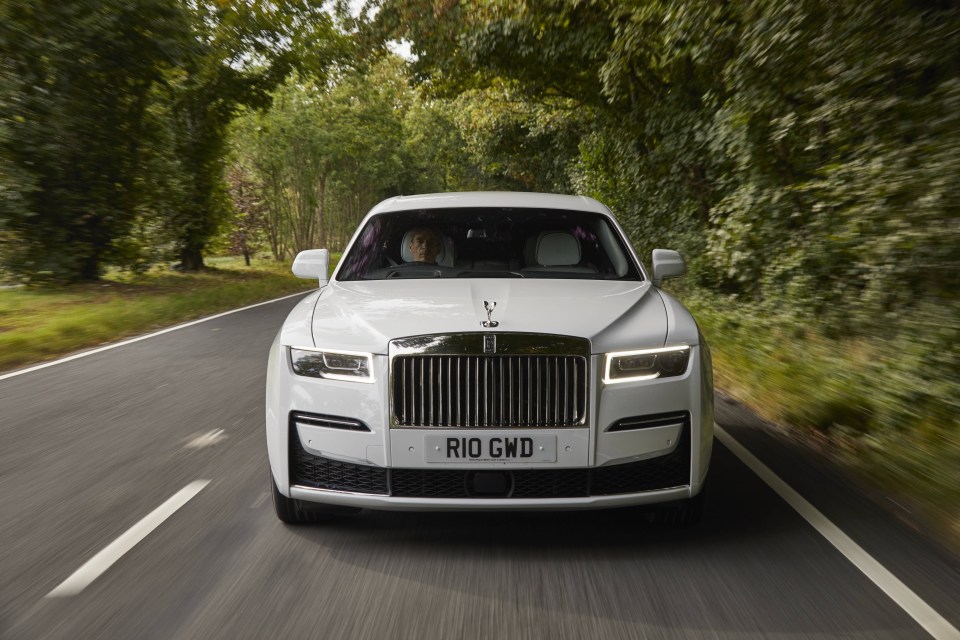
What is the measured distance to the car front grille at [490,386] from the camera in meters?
3.61

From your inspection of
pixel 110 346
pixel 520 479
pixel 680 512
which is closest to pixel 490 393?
pixel 520 479

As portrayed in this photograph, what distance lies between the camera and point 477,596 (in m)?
3.29

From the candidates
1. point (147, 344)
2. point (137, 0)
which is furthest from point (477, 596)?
point (137, 0)

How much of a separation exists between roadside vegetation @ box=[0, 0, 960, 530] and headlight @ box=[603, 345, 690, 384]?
1650 millimetres

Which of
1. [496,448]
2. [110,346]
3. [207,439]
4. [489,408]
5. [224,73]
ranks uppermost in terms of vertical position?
[224,73]

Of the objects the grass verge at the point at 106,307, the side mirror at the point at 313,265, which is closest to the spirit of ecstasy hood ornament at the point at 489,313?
the side mirror at the point at 313,265

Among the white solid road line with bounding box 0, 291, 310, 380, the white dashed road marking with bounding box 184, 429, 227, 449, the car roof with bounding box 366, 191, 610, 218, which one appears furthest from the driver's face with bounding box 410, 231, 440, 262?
the white solid road line with bounding box 0, 291, 310, 380

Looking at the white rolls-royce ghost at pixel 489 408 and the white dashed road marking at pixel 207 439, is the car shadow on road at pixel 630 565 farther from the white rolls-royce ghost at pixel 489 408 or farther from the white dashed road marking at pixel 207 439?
the white dashed road marking at pixel 207 439

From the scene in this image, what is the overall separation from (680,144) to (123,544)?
1315 centimetres

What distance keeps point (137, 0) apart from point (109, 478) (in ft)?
48.0

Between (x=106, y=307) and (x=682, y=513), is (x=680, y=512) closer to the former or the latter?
(x=682, y=513)

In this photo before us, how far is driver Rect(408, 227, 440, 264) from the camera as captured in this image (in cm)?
549

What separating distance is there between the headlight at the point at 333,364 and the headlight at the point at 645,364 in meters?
1.01

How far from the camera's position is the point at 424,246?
549 centimetres
